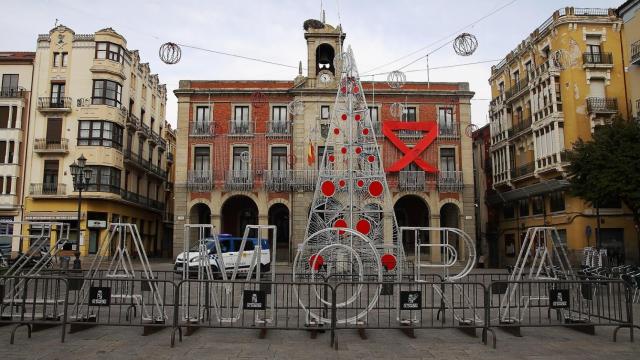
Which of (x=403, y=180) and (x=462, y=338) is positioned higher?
(x=403, y=180)

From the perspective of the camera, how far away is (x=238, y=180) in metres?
34.7

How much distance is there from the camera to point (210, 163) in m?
35.2

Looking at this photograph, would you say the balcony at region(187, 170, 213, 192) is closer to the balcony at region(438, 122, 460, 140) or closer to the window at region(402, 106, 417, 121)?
the window at region(402, 106, 417, 121)

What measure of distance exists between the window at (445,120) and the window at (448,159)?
128 centimetres

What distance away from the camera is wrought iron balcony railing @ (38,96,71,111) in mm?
35938

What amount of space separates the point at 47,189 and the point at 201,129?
11.6 metres

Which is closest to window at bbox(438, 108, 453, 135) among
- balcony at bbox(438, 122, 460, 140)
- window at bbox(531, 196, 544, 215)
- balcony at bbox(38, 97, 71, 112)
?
balcony at bbox(438, 122, 460, 140)

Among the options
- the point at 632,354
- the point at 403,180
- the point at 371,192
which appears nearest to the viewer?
the point at 632,354

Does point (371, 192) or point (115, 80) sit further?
point (115, 80)

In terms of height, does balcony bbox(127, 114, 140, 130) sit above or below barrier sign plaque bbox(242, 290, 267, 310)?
above

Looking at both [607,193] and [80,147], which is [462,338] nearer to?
[607,193]

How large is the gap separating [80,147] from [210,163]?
934 cm

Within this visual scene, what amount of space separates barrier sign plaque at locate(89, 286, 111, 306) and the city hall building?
82.4 feet

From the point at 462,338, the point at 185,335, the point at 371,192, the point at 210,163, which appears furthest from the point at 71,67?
the point at 462,338
